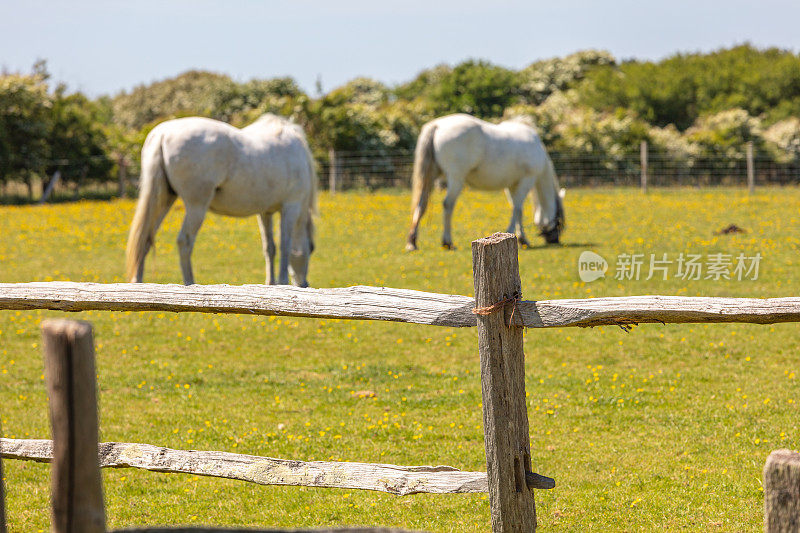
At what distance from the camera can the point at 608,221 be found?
2008cm

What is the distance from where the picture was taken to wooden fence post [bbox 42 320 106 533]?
200 centimetres

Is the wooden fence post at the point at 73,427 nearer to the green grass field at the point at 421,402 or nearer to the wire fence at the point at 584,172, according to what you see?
the green grass field at the point at 421,402

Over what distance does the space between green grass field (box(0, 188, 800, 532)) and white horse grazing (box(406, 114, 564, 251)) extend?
157 centimetres

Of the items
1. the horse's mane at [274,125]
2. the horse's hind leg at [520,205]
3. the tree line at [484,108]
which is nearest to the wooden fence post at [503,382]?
the horse's mane at [274,125]

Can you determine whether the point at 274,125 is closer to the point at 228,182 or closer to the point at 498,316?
the point at 228,182

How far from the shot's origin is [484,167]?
16.2 m

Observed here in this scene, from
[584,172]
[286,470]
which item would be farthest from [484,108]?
[286,470]

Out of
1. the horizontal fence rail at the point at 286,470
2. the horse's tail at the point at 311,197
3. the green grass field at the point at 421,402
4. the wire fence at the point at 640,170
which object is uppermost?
the wire fence at the point at 640,170

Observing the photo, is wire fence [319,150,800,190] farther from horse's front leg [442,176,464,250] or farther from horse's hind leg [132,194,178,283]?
horse's hind leg [132,194,178,283]

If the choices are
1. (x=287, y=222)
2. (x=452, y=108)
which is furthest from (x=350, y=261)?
(x=452, y=108)

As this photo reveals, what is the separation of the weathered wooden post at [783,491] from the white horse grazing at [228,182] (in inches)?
373

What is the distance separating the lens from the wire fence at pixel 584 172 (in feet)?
97.7

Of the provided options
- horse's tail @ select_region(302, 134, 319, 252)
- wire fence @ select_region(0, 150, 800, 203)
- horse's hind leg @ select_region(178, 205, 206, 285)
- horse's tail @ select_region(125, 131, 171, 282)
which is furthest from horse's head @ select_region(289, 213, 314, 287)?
wire fence @ select_region(0, 150, 800, 203)

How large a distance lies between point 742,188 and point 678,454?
25404 millimetres
